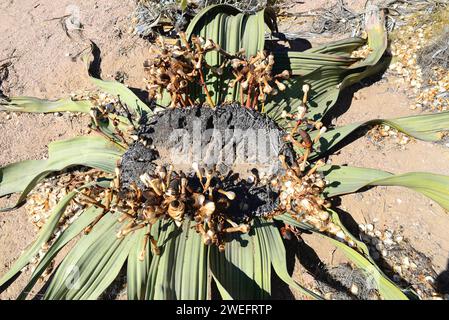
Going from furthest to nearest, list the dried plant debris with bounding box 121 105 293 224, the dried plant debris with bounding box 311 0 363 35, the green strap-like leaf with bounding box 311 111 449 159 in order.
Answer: the dried plant debris with bounding box 311 0 363 35 → the dried plant debris with bounding box 121 105 293 224 → the green strap-like leaf with bounding box 311 111 449 159

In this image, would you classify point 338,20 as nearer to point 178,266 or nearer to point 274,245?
point 274,245

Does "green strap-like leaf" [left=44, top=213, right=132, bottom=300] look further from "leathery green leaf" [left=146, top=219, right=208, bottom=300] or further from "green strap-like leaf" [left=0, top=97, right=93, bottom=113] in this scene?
"green strap-like leaf" [left=0, top=97, right=93, bottom=113]

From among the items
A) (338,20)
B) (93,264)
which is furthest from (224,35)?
(93,264)

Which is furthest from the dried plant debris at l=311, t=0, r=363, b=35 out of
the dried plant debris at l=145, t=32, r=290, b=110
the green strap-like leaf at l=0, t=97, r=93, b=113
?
the green strap-like leaf at l=0, t=97, r=93, b=113

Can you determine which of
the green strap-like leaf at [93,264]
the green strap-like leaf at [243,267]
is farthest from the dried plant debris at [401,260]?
the green strap-like leaf at [93,264]
